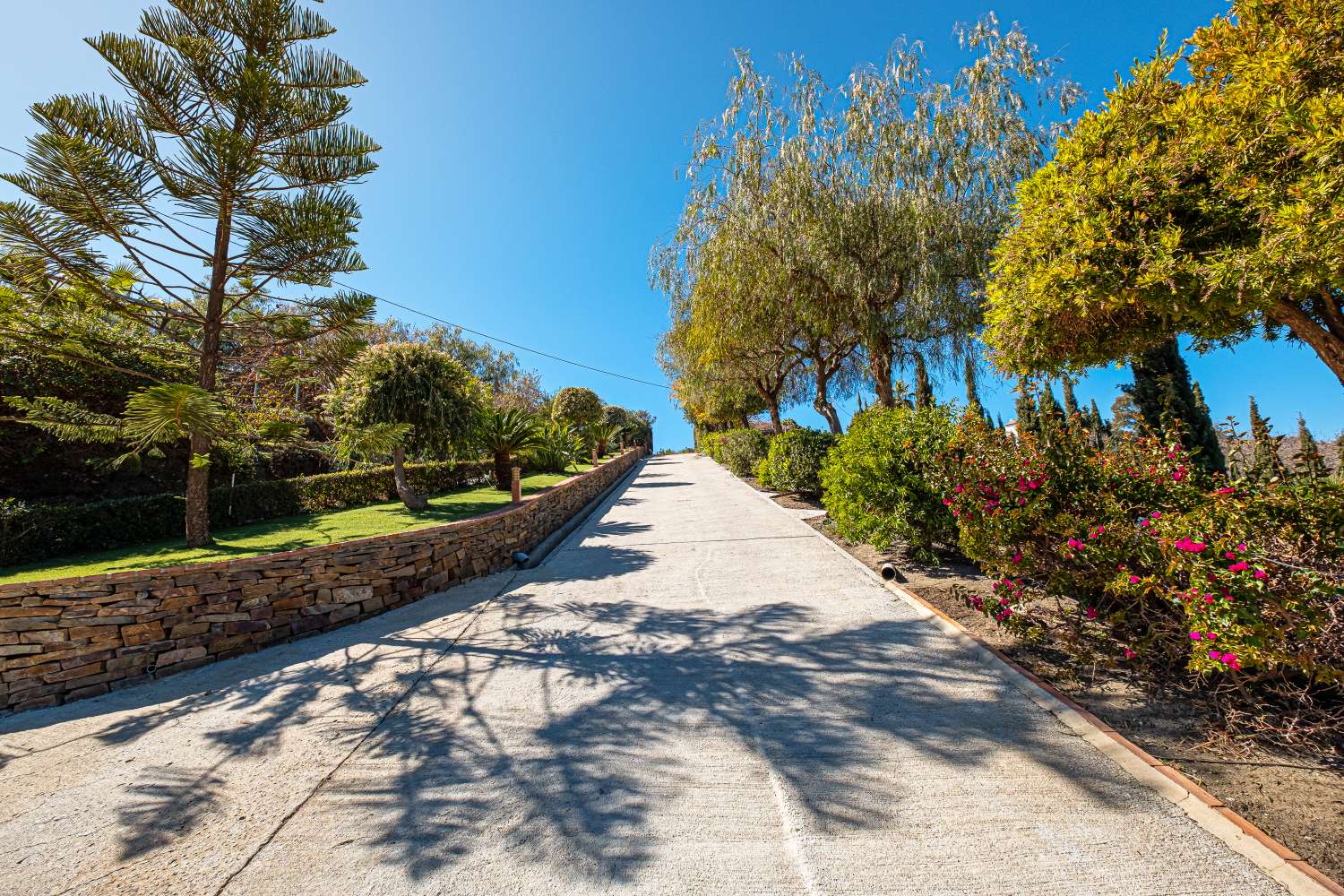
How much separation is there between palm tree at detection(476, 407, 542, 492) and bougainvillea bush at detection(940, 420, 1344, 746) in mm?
9125

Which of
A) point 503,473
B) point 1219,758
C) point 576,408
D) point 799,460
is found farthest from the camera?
point 576,408

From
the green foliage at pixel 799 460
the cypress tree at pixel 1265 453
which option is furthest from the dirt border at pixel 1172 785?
the green foliage at pixel 799 460

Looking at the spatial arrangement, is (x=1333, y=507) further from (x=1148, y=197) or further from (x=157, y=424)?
(x=157, y=424)

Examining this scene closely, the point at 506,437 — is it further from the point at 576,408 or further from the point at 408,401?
the point at 576,408

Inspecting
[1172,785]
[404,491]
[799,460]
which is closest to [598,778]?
[1172,785]

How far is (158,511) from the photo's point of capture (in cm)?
707

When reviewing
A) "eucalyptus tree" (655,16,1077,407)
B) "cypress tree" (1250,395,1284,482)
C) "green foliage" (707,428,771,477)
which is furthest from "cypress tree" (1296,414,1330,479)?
"green foliage" (707,428,771,477)

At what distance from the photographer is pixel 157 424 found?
466cm

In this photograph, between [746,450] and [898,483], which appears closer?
[898,483]

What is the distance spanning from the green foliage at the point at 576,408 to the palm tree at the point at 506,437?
13276 mm

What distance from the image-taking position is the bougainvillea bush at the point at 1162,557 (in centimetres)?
217

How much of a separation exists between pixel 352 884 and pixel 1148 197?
233 inches

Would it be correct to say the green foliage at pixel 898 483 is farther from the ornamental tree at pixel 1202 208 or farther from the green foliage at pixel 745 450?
the green foliage at pixel 745 450

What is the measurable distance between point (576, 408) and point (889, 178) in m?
18.8
